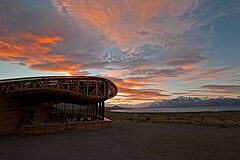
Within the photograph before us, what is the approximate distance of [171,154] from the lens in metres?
9.02

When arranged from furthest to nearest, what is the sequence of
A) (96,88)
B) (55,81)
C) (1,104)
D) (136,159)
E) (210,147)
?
(96,88) → (55,81) → (1,104) → (210,147) → (136,159)

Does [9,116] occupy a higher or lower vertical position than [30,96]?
lower

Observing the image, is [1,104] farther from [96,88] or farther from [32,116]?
[96,88]

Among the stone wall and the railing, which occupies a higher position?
the railing

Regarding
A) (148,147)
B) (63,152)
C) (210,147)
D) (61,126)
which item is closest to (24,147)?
(63,152)

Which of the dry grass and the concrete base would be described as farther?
the dry grass

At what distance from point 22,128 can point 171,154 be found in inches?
510

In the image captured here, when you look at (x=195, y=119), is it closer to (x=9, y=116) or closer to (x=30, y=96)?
(x=30, y=96)

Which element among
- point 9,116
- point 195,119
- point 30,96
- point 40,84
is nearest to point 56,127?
point 30,96

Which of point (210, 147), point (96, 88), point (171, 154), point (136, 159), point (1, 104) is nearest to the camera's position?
point (136, 159)

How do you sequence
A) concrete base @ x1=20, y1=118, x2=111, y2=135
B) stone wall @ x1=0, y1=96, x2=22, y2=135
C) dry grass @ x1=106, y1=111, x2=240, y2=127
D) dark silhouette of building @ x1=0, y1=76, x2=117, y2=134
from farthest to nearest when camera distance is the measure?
dry grass @ x1=106, y1=111, x2=240, y2=127 < concrete base @ x1=20, y1=118, x2=111, y2=135 < dark silhouette of building @ x1=0, y1=76, x2=117, y2=134 < stone wall @ x1=0, y1=96, x2=22, y2=135

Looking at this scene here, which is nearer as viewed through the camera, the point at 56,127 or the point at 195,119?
the point at 56,127

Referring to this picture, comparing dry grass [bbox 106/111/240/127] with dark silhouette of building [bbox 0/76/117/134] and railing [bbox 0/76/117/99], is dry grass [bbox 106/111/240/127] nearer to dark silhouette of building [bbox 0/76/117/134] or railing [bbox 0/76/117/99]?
dark silhouette of building [bbox 0/76/117/134]

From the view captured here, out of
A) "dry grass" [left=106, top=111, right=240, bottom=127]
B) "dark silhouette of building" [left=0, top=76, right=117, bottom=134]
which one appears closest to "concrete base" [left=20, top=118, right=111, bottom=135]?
"dark silhouette of building" [left=0, top=76, right=117, bottom=134]
